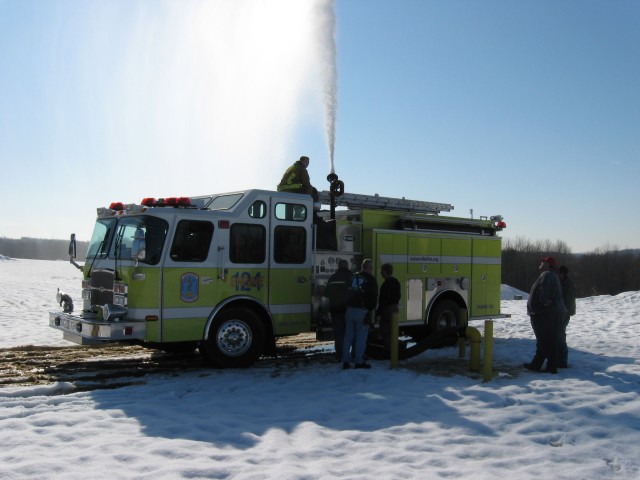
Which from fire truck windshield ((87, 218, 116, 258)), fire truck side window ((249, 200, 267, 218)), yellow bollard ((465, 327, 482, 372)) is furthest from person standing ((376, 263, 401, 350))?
fire truck windshield ((87, 218, 116, 258))

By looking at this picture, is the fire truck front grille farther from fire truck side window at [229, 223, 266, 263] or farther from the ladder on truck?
the ladder on truck

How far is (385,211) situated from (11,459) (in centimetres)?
855

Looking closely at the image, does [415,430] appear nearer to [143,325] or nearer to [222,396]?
[222,396]

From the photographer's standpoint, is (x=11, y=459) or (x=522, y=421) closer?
(x=11, y=459)

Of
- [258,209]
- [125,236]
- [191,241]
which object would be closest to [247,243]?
[258,209]

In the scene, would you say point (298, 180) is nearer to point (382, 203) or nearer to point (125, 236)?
point (382, 203)

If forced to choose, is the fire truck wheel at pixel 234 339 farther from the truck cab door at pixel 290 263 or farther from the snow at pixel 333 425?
the truck cab door at pixel 290 263

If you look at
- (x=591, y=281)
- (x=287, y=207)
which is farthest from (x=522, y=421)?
(x=591, y=281)

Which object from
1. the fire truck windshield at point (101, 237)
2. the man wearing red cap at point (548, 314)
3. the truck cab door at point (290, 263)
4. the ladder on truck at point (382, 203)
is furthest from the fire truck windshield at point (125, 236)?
the man wearing red cap at point (548, 314)

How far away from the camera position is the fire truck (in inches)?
376

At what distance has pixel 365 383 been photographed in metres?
9.01

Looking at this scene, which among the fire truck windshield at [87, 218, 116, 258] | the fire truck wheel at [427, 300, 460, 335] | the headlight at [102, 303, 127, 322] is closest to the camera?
the headlight at [102, 303, 127, 322]

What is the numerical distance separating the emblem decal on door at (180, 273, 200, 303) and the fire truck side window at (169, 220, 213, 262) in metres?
0.27

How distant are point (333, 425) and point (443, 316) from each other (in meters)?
6.86
